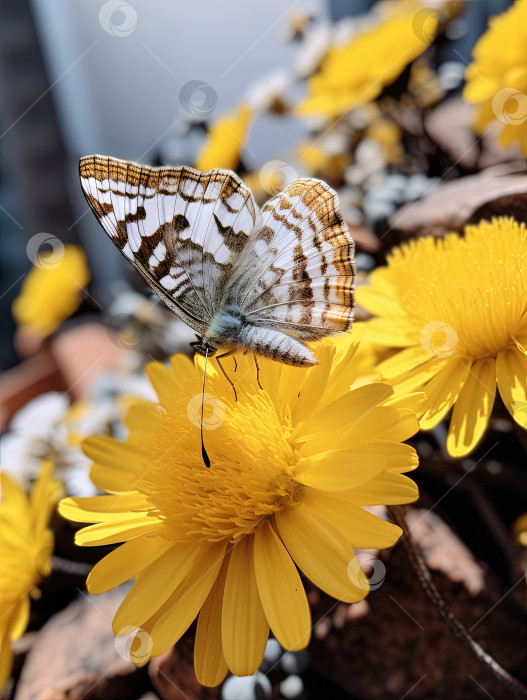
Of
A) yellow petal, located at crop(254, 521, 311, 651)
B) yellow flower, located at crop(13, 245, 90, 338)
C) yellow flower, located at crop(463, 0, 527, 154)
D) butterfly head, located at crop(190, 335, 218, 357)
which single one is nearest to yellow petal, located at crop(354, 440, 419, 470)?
yellow petal, located at crop(254, 521, 311, 651)

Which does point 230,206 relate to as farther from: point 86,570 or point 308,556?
point 86,570

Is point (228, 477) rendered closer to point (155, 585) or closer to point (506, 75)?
point (155, 585)

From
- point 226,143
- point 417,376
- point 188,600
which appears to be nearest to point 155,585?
point 188,600

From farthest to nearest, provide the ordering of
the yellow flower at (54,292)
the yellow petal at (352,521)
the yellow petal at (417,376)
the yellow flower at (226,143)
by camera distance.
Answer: the yellow flower at (54,292)
the yellow flower at (226,143)
the yellow petal at (417,376)
the yellow petal at (352,521)

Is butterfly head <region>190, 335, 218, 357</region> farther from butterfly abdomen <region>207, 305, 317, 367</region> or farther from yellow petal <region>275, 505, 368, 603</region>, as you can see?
yellow petal <region>275, 505, 368, 603</region>

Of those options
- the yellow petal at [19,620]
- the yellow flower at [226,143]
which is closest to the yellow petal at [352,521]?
the yellow petal at [19,620]

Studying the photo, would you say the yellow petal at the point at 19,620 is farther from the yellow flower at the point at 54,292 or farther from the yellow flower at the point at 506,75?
the yellow flower at the point at 54,292

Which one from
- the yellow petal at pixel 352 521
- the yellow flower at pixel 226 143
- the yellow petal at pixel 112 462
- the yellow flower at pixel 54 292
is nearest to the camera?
the yellow petal at pixel 352 521
